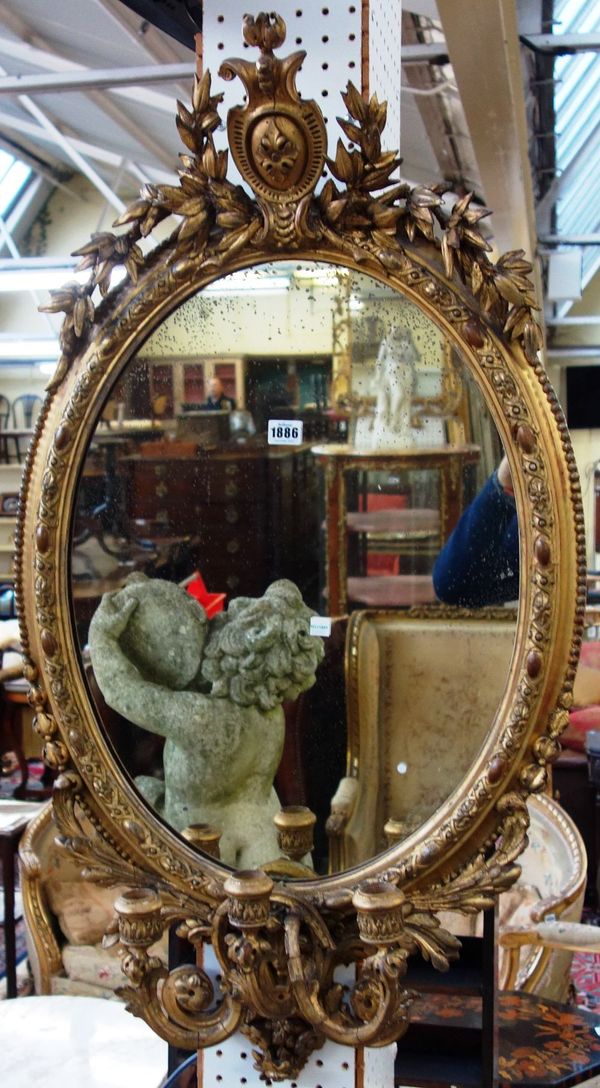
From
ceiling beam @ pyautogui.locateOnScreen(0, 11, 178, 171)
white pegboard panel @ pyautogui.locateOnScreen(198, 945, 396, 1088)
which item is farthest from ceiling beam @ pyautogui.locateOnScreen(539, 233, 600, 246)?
white pegboard panel @ pyautogui.locateOnScreen(198, 945, 396, 1088)

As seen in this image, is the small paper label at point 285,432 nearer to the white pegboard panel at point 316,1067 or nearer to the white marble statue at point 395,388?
the white marble statue at point 395,388

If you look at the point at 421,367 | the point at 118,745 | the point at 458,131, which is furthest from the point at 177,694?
the point at 458,131

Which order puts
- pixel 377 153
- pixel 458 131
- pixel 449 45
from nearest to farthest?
pixel 377 153, pixel 449 45, pixel 458 131

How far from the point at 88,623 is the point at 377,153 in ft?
1.47

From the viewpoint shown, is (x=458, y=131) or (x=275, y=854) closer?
(x=275, y=854)

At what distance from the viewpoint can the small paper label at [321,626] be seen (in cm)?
94

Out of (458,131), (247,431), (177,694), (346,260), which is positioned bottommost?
(177,694)

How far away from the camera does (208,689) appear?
973 millimetres

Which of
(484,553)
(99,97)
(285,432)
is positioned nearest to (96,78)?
(99,97)

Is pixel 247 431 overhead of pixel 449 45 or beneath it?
beneath

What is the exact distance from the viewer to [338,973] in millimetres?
941

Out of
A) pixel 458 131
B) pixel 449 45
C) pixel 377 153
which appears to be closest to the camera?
pixel 377 153

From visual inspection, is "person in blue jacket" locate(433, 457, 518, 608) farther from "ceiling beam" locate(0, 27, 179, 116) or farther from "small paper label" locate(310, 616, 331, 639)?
"ceiling beam" locate(0, 27, 179, 116)

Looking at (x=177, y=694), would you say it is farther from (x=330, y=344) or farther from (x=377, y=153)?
(x=377, y=153)
